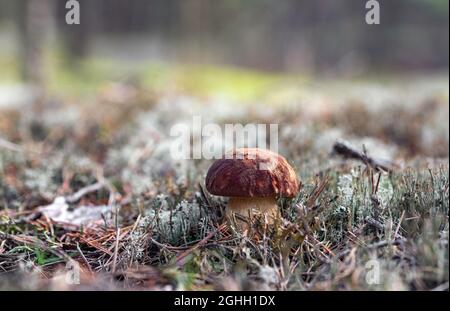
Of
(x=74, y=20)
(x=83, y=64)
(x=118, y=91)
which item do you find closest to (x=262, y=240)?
(x=74, y=20)

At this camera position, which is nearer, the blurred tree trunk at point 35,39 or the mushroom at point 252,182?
the mushroom at point 252,182

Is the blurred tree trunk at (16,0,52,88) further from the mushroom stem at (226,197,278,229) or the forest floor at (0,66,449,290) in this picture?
the mushroom stem at (226,197,278,229)

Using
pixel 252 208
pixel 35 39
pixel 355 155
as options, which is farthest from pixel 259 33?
pixel 252 208

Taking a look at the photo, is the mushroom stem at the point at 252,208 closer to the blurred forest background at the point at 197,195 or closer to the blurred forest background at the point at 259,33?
the blurred forest background at the point at 197,195

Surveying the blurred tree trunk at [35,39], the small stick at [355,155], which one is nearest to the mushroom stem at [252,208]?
the small stick at [355,155]
